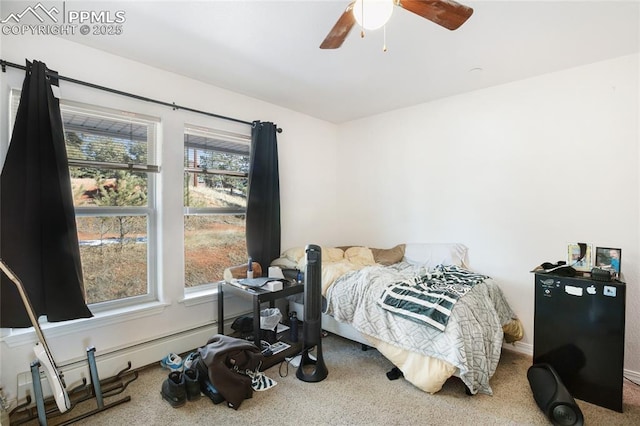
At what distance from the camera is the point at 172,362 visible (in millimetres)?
2463

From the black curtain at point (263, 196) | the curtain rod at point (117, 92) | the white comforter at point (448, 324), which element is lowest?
the white comforter at point (448, 324)

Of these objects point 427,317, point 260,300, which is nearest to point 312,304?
point 260,300

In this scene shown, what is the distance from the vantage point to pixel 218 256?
3.16 m

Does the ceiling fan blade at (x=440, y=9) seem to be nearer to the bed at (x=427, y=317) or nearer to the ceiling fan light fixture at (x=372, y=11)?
the ceiling fan light fixture at (x=372, y=11)

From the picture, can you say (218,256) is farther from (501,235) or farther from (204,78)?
(501,235)

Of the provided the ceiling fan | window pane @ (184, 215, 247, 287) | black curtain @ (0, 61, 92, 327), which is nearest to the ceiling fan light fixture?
the ceiling fan

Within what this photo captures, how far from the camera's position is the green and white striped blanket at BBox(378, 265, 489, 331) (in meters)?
2.14

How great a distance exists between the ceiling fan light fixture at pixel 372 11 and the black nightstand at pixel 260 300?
1954 mm

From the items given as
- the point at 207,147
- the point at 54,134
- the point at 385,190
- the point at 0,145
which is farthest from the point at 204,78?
the point at 385,190

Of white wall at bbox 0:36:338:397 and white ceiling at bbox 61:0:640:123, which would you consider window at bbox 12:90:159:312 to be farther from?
white ceiling at bbox 61:0:640:123

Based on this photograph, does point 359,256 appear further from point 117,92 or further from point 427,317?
point 117,92

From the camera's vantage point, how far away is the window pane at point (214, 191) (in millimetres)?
2926

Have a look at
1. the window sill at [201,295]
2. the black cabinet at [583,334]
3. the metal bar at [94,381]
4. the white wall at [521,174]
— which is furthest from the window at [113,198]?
the black cabinet at [583,334]

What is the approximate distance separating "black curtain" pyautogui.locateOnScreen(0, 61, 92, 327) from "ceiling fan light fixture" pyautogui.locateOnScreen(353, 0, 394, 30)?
81.6 inches
